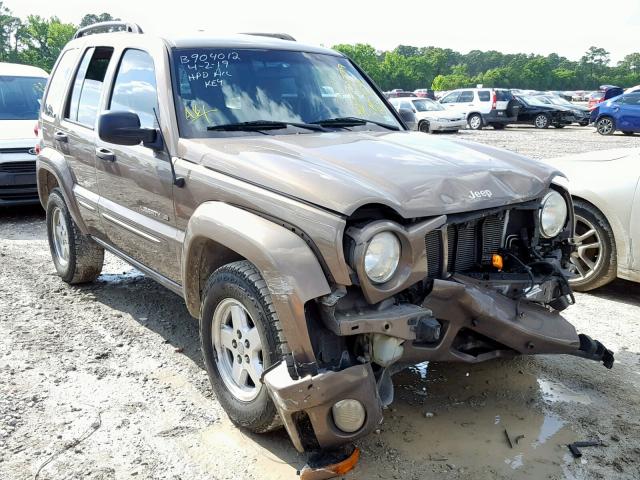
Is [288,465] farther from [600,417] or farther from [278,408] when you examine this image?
[600,417]

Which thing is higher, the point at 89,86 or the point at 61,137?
the point at 89,86

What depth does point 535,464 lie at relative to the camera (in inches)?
113

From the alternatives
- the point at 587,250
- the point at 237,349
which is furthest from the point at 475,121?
the point at 237,349

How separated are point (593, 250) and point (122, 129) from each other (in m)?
3.81

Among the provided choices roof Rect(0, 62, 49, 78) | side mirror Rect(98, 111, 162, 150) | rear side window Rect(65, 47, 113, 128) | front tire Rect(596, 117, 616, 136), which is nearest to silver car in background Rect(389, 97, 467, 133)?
front tire Rect(596, 117, 616, 136)

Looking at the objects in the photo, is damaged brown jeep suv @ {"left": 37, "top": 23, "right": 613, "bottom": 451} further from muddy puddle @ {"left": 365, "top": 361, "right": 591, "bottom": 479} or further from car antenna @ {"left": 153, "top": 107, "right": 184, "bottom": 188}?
muddy puddle @ {"left": 365, "top": 361, "right": 591, "bottom": 479}

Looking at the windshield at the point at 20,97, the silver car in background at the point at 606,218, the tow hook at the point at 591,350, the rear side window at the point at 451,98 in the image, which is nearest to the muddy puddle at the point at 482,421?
the tow hook at the point at 591,350

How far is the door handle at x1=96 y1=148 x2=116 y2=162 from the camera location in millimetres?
4027

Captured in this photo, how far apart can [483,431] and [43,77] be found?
9100 mm

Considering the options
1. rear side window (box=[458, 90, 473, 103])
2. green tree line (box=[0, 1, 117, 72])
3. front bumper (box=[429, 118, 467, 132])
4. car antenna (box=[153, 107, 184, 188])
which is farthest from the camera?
green tree line (box=[0, 1, 117, 72])

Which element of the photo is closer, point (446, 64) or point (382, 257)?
point (382, 257)

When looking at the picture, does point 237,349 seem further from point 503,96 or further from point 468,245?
point 503,96

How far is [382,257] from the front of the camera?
8.35 feet

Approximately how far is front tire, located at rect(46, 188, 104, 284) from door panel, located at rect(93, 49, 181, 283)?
809 mm
